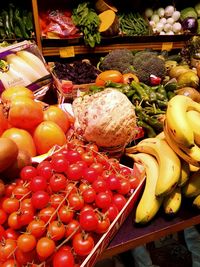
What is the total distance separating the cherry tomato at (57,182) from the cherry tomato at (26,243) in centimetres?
13

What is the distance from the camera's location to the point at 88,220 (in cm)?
65

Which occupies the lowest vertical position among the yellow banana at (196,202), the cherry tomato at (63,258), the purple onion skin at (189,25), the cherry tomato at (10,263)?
the yellow banana at (196,202)

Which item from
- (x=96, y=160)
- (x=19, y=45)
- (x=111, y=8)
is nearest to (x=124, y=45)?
(x=111, y=8)

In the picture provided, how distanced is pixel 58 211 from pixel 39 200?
51 mm

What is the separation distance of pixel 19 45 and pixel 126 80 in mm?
570

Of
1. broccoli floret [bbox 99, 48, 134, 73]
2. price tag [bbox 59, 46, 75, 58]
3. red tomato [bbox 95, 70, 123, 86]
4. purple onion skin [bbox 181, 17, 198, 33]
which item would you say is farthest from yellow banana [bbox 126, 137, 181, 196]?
purple onion skin [bbox 181, 17, 198, 33]

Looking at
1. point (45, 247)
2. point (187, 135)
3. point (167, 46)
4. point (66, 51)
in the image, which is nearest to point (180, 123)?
point (187, 135)

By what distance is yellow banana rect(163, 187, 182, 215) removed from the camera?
0.86m

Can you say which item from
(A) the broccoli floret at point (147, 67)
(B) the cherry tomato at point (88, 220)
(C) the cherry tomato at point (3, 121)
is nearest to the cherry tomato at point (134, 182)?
(B) the cherry tomato at point (88, 220)

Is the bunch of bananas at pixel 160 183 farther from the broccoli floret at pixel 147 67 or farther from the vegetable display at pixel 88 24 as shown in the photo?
the vegetable display at pixel 88 24

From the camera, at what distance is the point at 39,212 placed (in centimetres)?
67

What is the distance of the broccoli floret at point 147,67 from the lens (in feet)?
5.32

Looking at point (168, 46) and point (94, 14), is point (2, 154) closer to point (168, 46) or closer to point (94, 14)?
point (94, 14)

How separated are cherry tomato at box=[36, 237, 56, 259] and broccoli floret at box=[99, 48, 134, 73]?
1.29 metres
